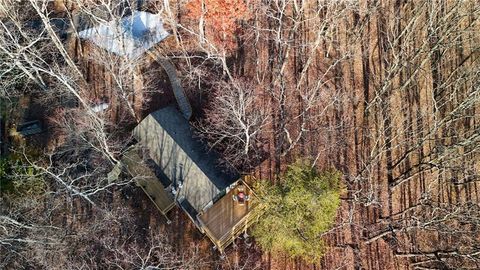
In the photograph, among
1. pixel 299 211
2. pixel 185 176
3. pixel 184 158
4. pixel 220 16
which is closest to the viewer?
pixel 299 211

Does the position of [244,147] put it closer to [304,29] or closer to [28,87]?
[304,29]

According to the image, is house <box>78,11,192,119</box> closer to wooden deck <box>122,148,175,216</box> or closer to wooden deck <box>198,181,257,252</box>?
wooden deck <box>122,148,175,216</box>

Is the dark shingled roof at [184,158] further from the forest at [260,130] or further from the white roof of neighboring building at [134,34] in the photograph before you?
the white roof of neighboring building at [134,34]

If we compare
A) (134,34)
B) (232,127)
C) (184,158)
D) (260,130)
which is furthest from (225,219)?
(134,34)

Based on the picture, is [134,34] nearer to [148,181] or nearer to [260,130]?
[148,181]

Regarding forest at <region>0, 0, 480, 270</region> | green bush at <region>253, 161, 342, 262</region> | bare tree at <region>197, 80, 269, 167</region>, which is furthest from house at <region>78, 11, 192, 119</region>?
green bush at <region>253, 161, 342, 262</region>

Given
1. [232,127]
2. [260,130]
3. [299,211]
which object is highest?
[232,127]
